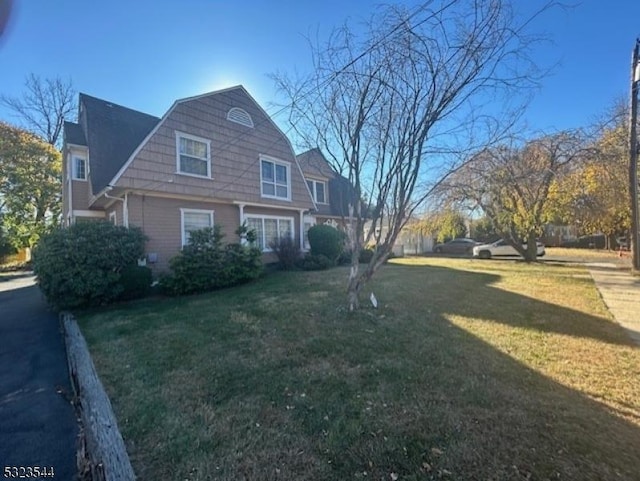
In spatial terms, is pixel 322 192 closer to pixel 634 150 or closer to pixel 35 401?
pixel 634 150

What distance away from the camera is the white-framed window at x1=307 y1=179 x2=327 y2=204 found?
19339 millimetres

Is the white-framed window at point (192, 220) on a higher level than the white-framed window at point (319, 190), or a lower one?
lower

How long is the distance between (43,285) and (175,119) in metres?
6.35

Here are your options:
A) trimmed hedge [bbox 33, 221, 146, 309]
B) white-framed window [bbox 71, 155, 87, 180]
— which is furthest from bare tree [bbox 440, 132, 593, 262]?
white-framed window [bbox 71, 155, 87, 180]

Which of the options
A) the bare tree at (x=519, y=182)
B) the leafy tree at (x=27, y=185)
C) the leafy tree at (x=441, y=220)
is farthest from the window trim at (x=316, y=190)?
the leafy tree at (x=27, y=185)

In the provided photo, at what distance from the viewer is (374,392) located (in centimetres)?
342

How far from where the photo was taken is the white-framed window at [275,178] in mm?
14227

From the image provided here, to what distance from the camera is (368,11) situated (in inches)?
219

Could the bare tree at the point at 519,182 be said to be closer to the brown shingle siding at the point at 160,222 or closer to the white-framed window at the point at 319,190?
the white-framed window at the point at 319,190

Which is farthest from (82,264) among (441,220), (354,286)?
(441,220)

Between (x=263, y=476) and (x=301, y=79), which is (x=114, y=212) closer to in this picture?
(x=301, y=79)

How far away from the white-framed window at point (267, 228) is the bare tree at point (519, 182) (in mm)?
7458

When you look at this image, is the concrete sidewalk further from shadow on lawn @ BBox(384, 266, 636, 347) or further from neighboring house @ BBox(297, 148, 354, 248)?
neighboring house @ BBox(297, 148, 354, 248)

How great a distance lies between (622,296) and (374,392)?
883 cm
